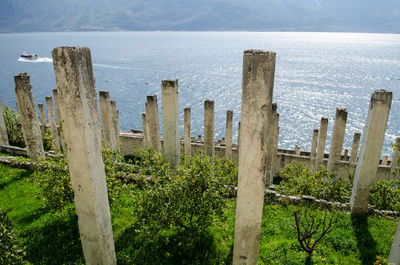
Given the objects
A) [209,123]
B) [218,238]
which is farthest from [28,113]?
[218,238]

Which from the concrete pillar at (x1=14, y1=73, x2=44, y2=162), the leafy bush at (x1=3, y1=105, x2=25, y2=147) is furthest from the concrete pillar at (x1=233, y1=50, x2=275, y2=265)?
the leafy bush at (x1=3, y1=105, x2=25, y2=147)

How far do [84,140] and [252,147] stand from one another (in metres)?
3.33

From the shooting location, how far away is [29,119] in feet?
44.2

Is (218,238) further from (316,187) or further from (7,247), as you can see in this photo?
(7,247)

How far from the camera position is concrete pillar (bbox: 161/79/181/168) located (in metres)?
11.2

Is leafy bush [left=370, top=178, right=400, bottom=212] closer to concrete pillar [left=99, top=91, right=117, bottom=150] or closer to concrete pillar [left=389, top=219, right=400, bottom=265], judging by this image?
concrete pillar [left=389, top=219, right=400, bottom=265]

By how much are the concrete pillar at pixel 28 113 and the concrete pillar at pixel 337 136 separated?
45.1ft

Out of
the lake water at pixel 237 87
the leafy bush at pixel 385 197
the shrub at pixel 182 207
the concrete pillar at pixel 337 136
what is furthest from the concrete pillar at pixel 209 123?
the lake water at pixel 237 87

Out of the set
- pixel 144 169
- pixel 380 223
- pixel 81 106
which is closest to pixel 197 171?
pixel 144 169

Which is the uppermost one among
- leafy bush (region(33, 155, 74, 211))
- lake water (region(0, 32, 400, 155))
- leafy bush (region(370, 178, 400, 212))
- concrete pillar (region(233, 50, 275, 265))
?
concrete pillar (region(233, 50, 275, 265))

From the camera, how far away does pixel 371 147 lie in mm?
9984

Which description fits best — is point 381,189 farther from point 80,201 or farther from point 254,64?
point 80,201

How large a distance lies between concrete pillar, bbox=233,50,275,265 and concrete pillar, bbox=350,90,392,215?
6.24 m

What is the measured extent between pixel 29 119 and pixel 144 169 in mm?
7946
